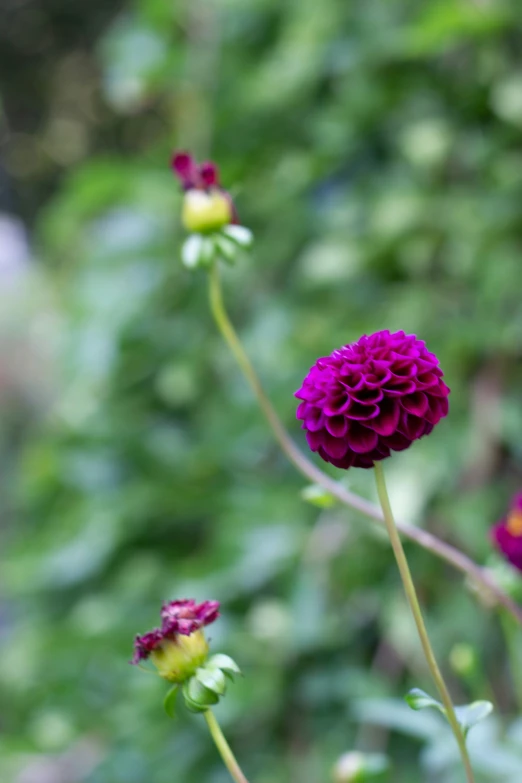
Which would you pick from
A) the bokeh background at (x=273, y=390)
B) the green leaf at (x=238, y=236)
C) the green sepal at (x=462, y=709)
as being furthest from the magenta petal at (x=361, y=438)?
the bokeh background at (x=273, y=390)

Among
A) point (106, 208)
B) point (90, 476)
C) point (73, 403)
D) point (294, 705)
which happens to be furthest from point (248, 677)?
point (106, 208)

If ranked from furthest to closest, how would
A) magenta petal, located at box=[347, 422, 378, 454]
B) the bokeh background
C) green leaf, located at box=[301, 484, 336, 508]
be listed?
the bokeh background
green leaf, located at box=[301, 484, 336, 508]
magenta petal, located at box=[347, 422, 378, 454]

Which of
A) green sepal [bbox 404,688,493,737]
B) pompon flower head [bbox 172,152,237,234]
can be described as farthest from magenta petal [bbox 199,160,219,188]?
green sepal [bbox 404,688,493,737]

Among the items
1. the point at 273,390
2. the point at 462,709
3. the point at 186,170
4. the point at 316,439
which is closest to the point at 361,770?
the point at 462,709

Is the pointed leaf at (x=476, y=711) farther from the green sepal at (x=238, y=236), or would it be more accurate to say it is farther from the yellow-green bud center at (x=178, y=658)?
the green sepal at (x=238, y=236)

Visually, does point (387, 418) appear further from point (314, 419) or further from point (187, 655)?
point (187, 655)

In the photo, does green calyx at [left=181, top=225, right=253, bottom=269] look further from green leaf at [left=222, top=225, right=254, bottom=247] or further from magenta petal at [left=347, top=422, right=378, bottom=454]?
magenta petal at [left=347, top=422, right=378, bottom=454]

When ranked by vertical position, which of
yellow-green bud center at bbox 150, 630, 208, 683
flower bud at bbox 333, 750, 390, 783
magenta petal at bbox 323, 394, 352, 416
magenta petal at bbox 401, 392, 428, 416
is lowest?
flower bud at bbox 333, 750, 390, 783
